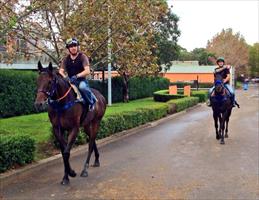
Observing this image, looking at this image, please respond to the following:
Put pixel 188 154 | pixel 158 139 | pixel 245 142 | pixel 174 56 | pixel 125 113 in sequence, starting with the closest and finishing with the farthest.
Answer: pixel 188 154 < pixel 245 142 < pixel 158 139 < pixel 125 113 < pixel 174 56

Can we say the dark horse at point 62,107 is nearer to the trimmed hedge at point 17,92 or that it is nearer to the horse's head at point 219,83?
the horse's head at point 219,83

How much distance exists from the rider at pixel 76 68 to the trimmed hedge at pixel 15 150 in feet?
5.32

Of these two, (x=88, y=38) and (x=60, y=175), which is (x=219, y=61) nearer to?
(x=88, y=38)

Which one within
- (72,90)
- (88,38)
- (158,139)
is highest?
(88,38)

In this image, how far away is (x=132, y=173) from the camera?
899 centimetres

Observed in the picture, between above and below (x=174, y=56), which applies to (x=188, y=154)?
below

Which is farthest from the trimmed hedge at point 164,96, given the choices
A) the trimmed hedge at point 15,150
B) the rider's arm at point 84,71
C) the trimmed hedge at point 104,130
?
the rider's arm at point 84,71

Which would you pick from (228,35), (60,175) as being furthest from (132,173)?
(228,35)

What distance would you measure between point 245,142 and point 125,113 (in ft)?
15.7

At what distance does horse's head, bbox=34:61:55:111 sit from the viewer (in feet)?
24.0

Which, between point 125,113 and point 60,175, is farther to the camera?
point 125,113

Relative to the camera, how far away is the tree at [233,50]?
301 feet

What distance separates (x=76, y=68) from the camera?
A: 8.68 meters

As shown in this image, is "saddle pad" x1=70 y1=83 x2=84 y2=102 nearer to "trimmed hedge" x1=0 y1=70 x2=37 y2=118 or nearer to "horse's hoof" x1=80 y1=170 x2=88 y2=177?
"horse's hoof" x1=80 y1=170 x2=88 y2=177
